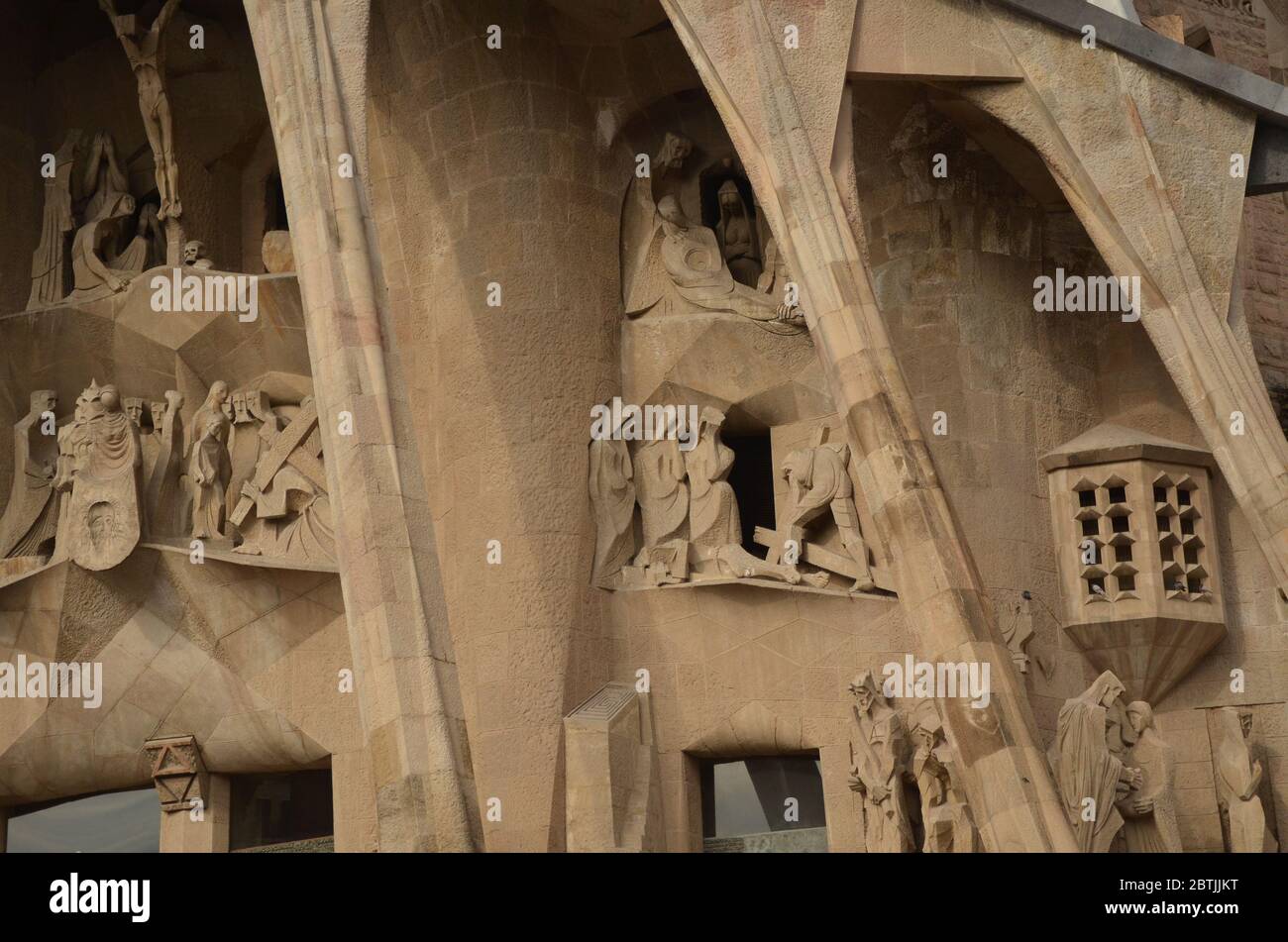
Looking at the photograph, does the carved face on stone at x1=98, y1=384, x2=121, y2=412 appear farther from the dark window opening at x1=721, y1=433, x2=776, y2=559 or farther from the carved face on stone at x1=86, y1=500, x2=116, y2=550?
the dark window opening at x1=721, y1=433, x2=776, y2=559

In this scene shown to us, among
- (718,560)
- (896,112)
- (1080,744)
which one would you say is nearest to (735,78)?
(896,112)

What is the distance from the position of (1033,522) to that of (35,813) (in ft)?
19.1

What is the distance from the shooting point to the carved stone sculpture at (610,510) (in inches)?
491

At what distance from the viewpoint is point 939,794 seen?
10906 mm

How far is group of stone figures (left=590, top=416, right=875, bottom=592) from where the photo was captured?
12250mm

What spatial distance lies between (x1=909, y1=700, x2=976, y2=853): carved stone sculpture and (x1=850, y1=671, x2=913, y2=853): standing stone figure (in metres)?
0.10

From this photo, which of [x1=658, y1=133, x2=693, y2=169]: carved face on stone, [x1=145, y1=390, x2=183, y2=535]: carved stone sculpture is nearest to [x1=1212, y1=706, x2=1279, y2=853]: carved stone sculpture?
[x1=658, y1=133, x2=693, y2=169]: carved face on stone

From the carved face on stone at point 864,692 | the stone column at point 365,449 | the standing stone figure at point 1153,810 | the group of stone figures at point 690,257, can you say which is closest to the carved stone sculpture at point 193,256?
the stone column at point 365,449

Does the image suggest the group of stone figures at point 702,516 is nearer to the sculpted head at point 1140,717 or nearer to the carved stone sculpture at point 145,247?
the sculpted head at point 1140,717

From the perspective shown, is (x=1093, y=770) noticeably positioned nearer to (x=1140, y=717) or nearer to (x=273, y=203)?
(x=1140, y=717)

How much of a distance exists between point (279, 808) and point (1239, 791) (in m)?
5.12

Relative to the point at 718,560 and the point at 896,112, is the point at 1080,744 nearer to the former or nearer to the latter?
the point at 718,560

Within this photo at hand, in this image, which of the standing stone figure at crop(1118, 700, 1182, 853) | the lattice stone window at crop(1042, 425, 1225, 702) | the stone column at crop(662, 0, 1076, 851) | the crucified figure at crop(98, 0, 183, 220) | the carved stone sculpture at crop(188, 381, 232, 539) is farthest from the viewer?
the crucified figure at crop(98, 0, 183, 220)

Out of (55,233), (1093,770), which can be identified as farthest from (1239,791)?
(55,233)
